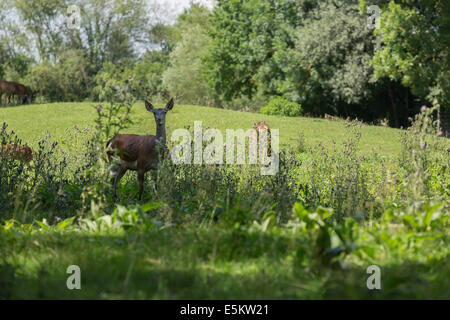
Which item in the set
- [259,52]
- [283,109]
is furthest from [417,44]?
[259,52]

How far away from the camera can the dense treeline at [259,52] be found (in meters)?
21.5

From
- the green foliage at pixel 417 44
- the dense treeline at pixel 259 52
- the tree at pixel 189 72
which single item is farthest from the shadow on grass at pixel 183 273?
the tree at pixel 189 72

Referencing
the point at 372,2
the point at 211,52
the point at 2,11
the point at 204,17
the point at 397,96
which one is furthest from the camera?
the point at 204,17

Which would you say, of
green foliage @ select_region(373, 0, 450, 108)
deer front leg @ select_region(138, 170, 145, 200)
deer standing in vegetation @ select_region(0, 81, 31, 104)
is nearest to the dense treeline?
green foliage @ select_region(373, 0, 450, 108)

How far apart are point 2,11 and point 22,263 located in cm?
5146

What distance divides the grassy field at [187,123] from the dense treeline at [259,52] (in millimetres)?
2629

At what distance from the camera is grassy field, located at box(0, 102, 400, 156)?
62.2 ft

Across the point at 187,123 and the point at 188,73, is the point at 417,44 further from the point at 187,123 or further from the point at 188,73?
the point at 188,73

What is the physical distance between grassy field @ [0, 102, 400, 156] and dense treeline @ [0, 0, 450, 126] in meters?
2.63

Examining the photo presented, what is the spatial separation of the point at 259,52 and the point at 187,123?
45.5 feet

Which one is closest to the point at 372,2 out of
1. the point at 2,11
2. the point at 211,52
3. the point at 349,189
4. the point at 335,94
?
the point at 335,94

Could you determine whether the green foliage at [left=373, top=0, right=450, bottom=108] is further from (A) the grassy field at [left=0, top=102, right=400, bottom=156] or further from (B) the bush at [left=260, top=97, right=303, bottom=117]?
(B) the bush at [left=260, top=97, right=303, bottom=117]
